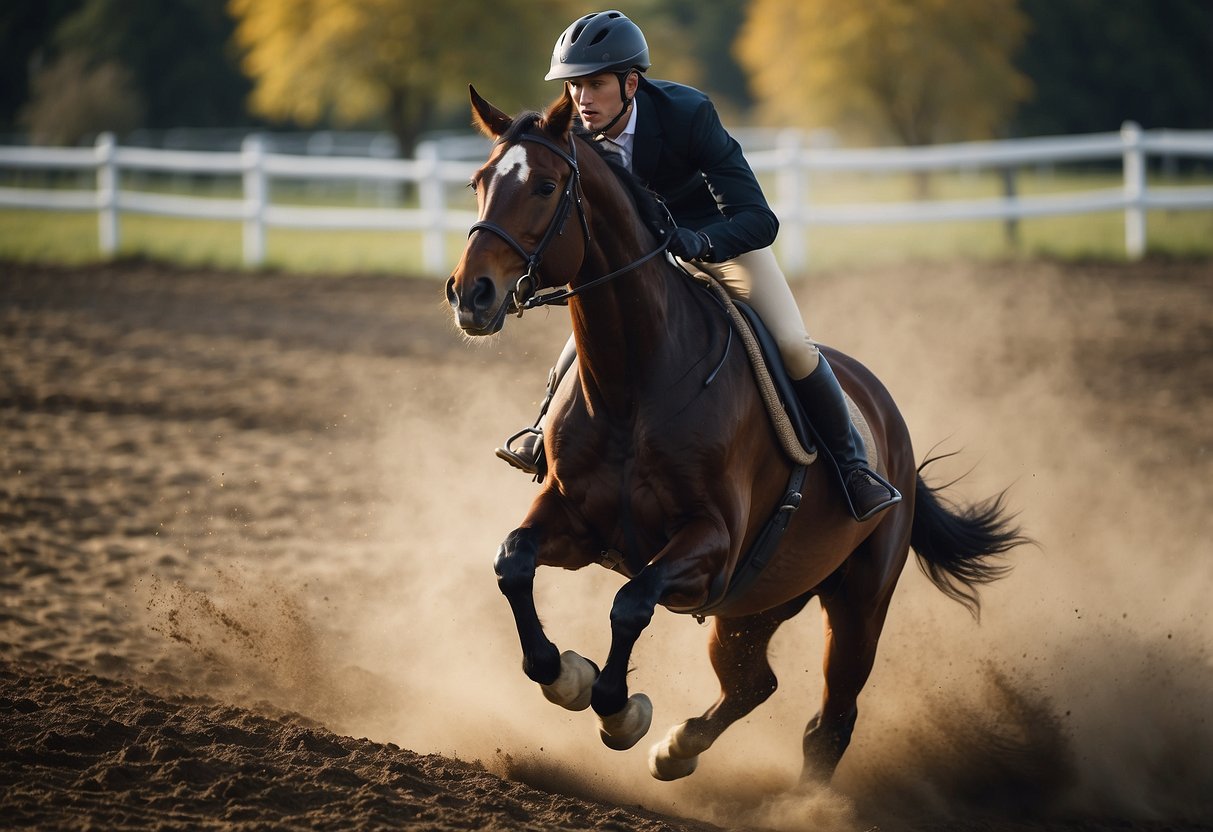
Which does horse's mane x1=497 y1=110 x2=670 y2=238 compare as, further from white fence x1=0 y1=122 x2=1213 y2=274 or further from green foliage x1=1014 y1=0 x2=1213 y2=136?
green foliage x1=1014 y1=0 x2=1213 y2=136

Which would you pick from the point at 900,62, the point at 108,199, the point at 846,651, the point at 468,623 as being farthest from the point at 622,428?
the point at 900,62

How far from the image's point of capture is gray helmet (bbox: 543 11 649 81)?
435 cm

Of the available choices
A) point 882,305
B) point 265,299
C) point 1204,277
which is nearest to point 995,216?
point 1204,277

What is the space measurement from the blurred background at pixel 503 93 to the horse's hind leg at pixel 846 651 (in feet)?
38.5

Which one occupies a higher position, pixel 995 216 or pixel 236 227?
pixel 236 227

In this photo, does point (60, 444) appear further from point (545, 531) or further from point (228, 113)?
point (228, 113)

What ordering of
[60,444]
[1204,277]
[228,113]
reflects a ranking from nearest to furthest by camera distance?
[60,444] < [1204,277] < [228,113]

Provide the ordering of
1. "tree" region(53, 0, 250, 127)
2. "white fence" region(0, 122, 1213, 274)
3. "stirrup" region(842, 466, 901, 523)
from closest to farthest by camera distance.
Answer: "stirrup" region(842, 466, 901, 523)
"white fence" region(0, 122, 1213, 274)
"tree" region(53, 0, 250, 127)

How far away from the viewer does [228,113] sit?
45812 millimetres

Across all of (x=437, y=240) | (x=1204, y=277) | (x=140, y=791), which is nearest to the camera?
(x=140, y=791)

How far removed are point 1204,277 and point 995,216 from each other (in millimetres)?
2809

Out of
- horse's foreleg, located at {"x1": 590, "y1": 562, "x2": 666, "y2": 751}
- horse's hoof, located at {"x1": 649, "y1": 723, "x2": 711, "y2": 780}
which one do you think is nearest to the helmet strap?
horse's foreleg, located at {"x1": 590, "y1": 562, "x2": 666, "y2": 751}

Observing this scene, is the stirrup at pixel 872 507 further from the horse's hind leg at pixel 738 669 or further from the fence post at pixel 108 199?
the fence post at pixel 108 199

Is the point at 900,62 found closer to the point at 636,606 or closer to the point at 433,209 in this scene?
the point at 433,209
